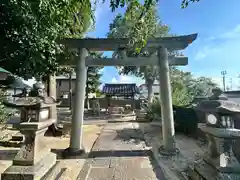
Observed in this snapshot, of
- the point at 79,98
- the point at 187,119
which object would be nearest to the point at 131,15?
the point at 79,98

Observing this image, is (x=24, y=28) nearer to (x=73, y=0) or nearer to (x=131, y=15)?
(x=73, y=0)

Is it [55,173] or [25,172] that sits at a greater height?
[25,172]

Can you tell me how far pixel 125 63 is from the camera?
17.2 ft

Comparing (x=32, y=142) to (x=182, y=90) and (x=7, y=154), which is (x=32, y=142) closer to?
(x=7, y=154)

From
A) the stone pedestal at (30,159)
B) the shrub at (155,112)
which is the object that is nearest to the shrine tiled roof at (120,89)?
the shrub at (155,112)

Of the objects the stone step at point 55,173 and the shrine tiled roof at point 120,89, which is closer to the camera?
the stone step at point 55,173

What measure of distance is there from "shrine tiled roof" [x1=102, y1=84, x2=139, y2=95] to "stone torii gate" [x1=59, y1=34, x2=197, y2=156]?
15.0 m

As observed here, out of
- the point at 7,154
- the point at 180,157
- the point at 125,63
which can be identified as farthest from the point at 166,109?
the point at 7,154

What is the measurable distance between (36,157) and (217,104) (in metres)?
3.10

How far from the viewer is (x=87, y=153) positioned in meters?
5.09

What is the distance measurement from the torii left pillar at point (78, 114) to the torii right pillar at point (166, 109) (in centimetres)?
231

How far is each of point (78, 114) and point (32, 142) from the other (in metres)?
2.01

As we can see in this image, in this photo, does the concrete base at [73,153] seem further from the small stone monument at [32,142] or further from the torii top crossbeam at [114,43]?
the torii top crossbeam at [114,43]

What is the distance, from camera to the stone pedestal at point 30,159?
9.29 feet
